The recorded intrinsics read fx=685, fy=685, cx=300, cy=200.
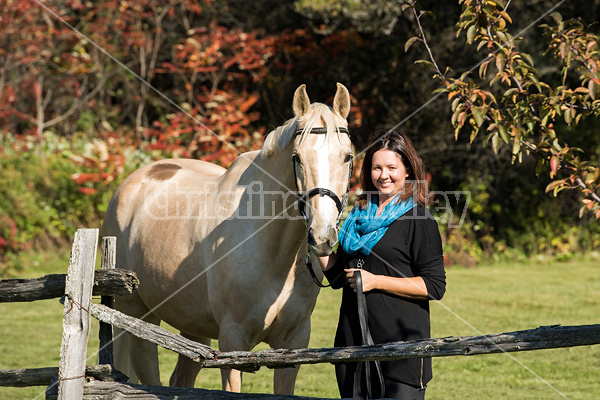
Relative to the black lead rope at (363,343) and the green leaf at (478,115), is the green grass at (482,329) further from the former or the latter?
the black lead rope at (363,343)

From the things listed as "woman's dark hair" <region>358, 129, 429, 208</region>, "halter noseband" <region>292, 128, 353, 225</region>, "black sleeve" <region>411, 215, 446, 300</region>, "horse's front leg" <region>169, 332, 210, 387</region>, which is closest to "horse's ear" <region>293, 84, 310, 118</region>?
"halter noseband" <region>292, 128, 353, 225</region>

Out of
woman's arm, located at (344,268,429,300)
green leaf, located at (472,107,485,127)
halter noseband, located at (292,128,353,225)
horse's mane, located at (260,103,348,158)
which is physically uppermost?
green leaf, located at (472,107,485,127)

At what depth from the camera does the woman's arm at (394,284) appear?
3248 millimetres

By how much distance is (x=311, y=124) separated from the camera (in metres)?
3.62

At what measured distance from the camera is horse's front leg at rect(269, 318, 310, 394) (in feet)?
14.1

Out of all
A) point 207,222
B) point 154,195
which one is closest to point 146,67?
point 154,195

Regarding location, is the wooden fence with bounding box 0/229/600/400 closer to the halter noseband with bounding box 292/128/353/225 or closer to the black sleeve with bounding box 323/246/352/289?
the black sleeve with bounding box 323/246/352/289

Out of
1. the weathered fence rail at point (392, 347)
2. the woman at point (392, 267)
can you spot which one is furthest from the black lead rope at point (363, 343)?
the weathered fence rail at point (392, 347)

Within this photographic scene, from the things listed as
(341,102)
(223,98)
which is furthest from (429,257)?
(223,98)

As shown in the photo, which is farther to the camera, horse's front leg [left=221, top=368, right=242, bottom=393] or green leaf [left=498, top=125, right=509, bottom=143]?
green leaf [left=498, top=125, right=509, bottom=143]

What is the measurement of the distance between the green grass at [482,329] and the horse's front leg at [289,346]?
1797 millimetres

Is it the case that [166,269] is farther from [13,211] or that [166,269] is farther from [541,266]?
[541,266]

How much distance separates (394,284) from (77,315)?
1.71 m

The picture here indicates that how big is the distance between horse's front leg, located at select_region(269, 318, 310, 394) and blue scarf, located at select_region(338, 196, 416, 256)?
101 centimetres
